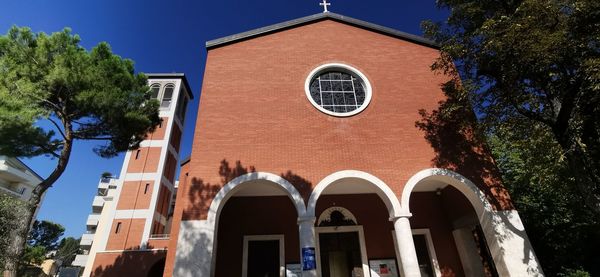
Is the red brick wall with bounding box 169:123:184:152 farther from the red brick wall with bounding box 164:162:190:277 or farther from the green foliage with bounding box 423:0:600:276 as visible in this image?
the green foliage with bounding box 423:0:600:276

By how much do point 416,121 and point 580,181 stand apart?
416 cm

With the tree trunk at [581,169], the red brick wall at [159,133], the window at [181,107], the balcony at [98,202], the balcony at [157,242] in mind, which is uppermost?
the window at [181,107]

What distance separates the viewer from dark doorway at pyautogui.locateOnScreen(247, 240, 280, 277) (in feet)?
31.5

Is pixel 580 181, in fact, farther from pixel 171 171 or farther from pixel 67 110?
pixel 171 171

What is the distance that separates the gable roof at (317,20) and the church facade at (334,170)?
0.14ft

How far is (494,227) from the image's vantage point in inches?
319

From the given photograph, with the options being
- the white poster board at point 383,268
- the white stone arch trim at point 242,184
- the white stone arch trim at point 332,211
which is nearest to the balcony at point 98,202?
the white stone arch trim at point 332,211

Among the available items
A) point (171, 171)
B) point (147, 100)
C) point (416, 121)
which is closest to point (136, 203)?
point (171, 171)

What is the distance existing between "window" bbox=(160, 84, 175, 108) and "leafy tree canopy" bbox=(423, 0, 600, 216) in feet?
73.6

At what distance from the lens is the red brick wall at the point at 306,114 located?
862 cm

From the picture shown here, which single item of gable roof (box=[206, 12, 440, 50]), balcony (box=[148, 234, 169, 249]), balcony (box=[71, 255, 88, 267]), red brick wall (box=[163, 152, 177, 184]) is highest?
red brick wall (box=[163, 152, 177, 184])

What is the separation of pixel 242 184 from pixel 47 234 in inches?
2148

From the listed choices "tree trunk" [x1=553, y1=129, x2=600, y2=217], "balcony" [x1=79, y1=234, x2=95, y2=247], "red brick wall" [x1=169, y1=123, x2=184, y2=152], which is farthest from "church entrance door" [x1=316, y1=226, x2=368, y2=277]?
"balcony" [x1=79, y1=234, x2=95, y2=247]

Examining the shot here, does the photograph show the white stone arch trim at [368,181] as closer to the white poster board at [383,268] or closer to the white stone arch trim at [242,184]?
the white stone arch trim at [242,184]
